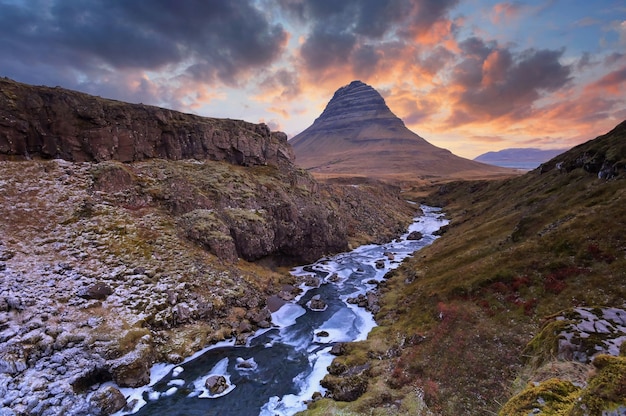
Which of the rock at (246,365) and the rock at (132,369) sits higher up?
the rock at (132,369)

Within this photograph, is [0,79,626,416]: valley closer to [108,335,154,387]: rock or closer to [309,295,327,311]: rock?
[108,335,154,387]: rock

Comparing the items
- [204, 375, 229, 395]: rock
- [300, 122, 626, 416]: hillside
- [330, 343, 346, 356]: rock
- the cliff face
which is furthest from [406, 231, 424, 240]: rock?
[204, 375, 229, 395]: rock

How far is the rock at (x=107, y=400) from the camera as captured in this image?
27719mm

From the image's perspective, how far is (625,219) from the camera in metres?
37.9

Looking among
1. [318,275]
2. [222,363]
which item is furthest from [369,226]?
[222,363]

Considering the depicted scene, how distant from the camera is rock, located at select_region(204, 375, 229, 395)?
104ft

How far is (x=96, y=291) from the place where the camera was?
124 feet

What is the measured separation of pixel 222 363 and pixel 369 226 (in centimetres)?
7695

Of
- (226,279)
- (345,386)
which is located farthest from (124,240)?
(345,386)

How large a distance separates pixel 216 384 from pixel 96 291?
731 inches

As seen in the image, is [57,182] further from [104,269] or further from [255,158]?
[255,158]

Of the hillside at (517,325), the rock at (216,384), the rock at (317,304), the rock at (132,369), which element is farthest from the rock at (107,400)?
the rock at (317,304)

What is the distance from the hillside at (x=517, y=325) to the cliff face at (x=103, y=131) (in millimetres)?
53344

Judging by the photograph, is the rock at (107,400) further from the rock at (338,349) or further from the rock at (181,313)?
the rock at (338,349)
